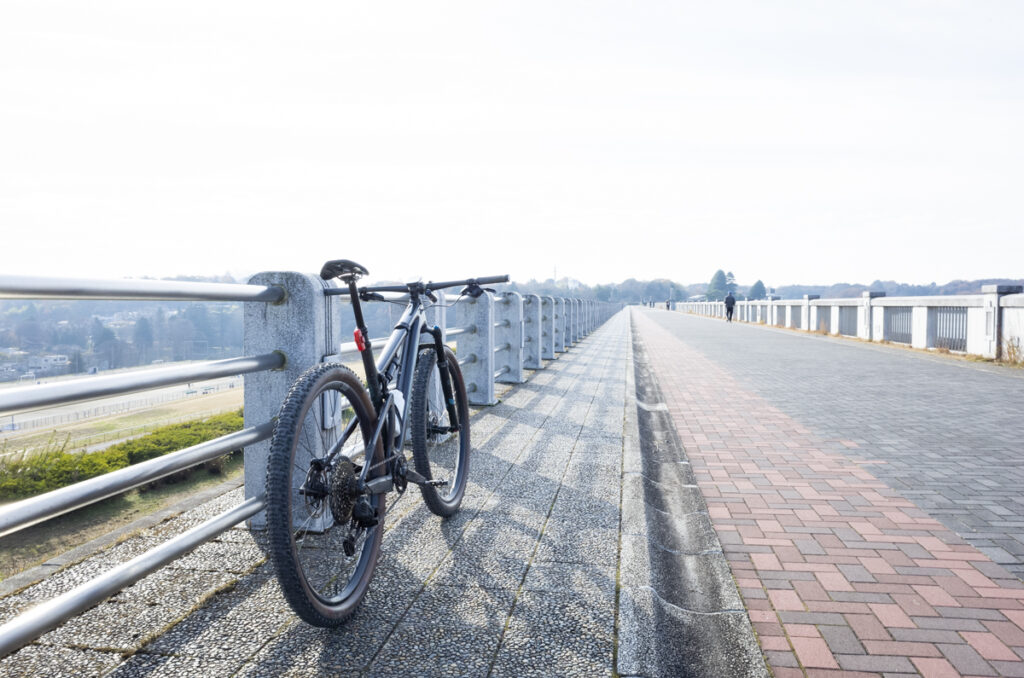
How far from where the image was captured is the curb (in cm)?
242

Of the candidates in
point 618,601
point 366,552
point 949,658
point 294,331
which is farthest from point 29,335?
point 949,658

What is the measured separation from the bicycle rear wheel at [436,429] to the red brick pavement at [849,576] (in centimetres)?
151

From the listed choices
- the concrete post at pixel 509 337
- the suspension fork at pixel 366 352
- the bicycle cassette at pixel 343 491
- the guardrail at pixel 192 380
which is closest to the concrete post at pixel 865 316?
the concrete post at pixel 509 337

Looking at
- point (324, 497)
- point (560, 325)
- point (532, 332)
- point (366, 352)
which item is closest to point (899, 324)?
point (560, 325)

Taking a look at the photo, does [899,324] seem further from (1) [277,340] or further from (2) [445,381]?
(1) [277,340]

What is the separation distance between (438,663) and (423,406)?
1350 mm

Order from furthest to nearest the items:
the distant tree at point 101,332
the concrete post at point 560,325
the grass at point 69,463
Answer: the concrete post at point 560,325
the distant tree at point 101,332
the grass at point 69,463

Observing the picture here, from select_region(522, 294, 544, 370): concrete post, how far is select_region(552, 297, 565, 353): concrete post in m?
3.86

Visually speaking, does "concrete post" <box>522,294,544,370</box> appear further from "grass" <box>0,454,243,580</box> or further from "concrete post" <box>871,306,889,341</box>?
"concrete post" <box>871,306,889,341</box>

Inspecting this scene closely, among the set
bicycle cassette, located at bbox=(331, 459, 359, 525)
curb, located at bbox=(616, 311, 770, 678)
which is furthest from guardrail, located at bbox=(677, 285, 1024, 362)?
bicycle cassette, located at bbox=(331, 459, 359, 525)

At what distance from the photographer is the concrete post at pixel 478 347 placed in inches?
285

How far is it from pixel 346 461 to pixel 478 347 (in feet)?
15.7

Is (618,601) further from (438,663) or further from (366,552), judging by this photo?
(366,552)

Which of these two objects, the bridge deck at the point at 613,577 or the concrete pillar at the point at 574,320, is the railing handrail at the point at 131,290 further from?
the concrete pillar at the point at 574,320
